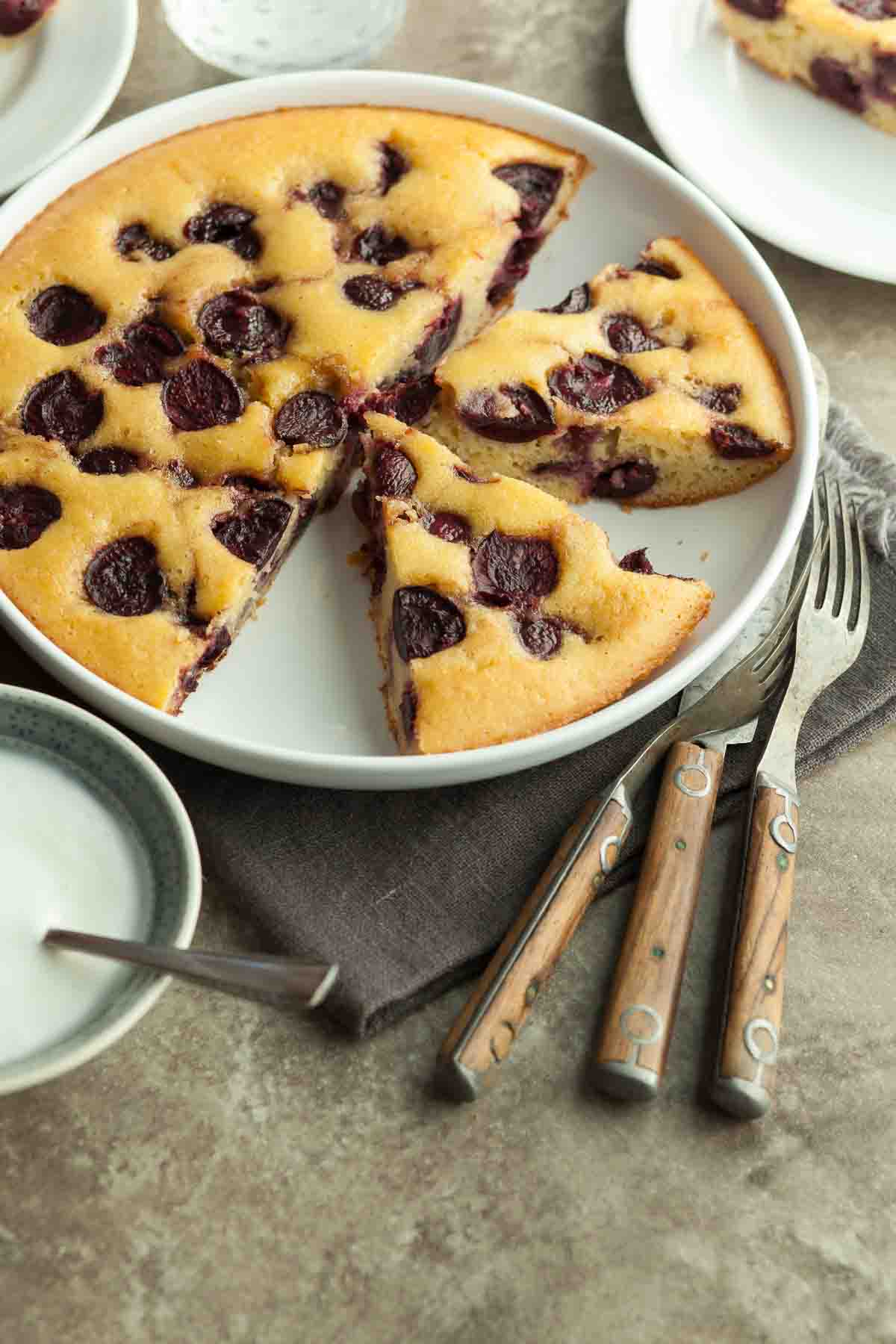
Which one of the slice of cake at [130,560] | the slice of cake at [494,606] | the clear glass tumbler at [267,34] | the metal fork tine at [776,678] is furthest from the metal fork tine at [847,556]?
the clear glass tumbler at [267,34]

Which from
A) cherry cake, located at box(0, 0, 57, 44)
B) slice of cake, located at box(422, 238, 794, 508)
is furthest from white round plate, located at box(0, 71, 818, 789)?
cherry cake, located at box(0, 0, 57, 44)

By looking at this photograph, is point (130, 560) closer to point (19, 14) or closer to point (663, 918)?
point (663, 918)

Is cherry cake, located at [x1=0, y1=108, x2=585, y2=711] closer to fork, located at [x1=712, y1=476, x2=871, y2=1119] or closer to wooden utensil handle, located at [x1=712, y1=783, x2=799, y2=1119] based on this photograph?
fork, located at [x1=712, y1=476, x2=871, y2=1119]

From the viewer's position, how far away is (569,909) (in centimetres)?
253

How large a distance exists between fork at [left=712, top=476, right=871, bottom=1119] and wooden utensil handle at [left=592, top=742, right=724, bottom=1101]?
102 millimetres

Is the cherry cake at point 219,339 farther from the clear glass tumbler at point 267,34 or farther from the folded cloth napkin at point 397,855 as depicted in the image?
the clear glass tumbler at point 267,34

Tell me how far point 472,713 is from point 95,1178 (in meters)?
1.11

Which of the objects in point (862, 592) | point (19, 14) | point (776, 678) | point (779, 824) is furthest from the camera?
point (19, 14)

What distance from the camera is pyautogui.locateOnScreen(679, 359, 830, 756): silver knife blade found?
283 centimetres

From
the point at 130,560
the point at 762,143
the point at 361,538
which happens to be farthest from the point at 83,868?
the point at 762,143

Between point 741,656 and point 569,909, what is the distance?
0.80 metres

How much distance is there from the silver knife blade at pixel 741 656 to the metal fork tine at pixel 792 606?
0.08 feet

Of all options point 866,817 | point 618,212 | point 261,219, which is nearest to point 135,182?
point 261,219

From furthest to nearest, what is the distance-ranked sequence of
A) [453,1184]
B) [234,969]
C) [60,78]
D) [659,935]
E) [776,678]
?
1. [60,78]
2. [776,678]
3. [659,935]
4. [453,1184]
5. [234,969]
